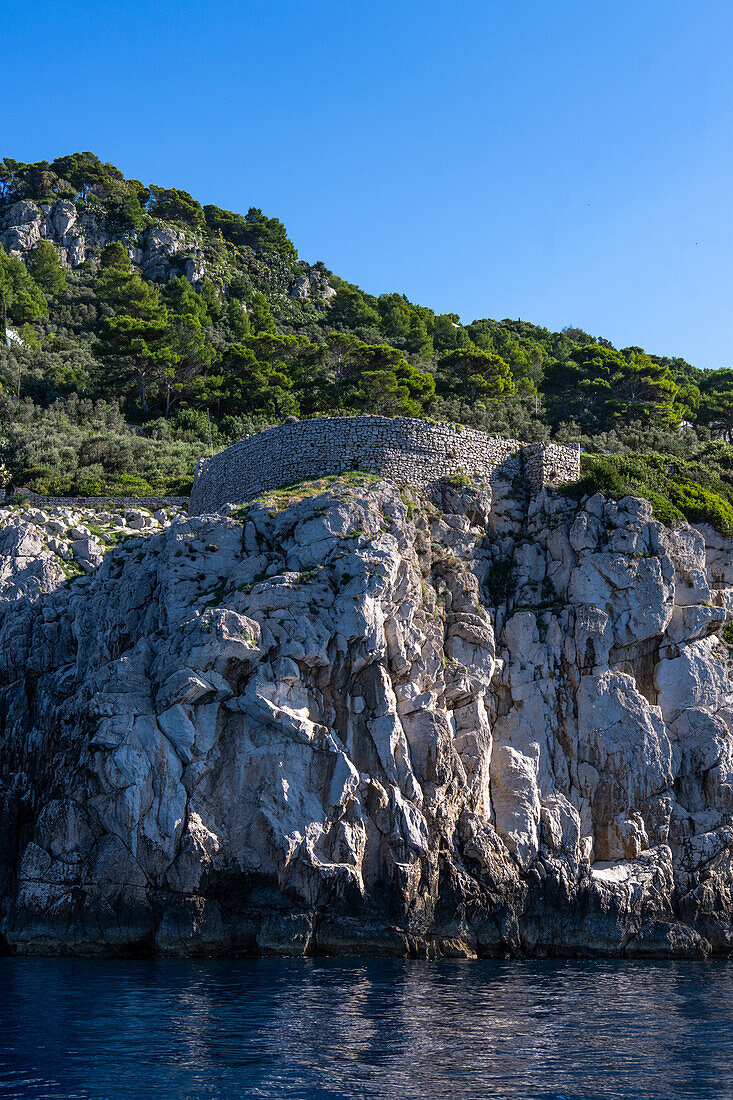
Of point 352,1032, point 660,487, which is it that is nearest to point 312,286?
point 660,487

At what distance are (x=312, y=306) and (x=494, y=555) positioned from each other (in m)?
69.0

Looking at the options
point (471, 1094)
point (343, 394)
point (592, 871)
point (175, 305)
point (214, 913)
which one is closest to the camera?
point (471, 1094)

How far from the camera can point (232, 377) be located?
6025 centimetres

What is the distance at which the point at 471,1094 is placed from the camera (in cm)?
1496

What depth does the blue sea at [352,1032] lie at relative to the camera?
15.3 m

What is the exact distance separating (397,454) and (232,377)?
26539 millimetres

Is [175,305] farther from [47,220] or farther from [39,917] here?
[39,917]

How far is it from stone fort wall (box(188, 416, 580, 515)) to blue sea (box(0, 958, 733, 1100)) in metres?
17.6

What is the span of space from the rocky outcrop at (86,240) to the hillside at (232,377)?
0.18m

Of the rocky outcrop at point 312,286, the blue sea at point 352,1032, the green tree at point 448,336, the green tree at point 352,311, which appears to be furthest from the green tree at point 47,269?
the blue sea at point 352,1032

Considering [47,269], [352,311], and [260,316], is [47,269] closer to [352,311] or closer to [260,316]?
[260,316]

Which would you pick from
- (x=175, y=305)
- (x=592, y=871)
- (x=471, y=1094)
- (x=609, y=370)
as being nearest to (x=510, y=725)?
(x=592, y=871)

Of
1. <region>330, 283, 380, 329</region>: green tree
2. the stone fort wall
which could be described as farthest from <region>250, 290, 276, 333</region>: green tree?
the stone fort wall

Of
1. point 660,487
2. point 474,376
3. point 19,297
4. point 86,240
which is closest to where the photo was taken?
point 660,487
